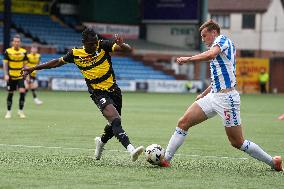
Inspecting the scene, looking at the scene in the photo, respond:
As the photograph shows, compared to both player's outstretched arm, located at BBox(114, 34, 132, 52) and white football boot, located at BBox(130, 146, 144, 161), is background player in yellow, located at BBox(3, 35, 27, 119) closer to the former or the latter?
player's outstretched arm, located at BBox(114, 34, 132, 52)

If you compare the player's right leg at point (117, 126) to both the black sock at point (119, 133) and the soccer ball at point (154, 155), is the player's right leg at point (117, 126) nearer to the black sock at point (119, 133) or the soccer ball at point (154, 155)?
the black sock at point (119, 133)

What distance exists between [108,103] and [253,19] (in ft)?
223

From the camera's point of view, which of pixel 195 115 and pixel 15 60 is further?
pixel 15 60

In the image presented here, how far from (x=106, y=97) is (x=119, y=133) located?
68 cm

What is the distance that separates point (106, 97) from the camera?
39.9 feet

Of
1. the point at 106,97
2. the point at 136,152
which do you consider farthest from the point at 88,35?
the point at 136,152

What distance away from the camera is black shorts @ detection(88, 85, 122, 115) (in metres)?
12.1

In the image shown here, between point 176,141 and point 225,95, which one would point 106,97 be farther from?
point 225,95

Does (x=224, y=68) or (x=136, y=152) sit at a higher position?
(x=224, y=68)

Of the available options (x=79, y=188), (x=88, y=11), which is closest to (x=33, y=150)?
(x=79, y=188)

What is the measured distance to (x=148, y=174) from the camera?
10.6m

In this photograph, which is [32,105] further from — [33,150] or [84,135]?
[33,150]

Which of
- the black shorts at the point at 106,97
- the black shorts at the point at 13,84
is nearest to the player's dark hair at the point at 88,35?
the black shorts at the point at 106,97

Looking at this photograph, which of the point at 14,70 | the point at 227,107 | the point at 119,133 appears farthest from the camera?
the point at 14,70
